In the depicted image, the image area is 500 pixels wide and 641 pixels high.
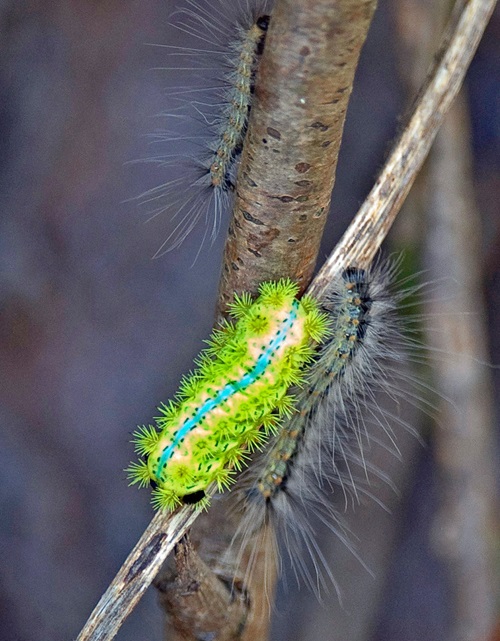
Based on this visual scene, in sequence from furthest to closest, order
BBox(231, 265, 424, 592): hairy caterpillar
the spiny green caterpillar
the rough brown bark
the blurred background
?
1. the blurred background
2. BBox(231, 265, 424, 592): hairy caterpillar
3. the spiny green caterpillar
4. the rough brown bark

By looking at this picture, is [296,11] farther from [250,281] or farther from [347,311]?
[347,311]

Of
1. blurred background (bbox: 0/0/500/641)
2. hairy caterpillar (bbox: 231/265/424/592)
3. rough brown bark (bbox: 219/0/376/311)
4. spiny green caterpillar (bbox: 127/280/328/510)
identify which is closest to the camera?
rough brown bark (bbox: 219/0/376/311)

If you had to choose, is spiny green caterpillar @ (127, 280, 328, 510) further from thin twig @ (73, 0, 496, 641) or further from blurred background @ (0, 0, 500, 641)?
blurred background @ (0, 0, 500, 641)

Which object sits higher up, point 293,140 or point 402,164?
point 402,164

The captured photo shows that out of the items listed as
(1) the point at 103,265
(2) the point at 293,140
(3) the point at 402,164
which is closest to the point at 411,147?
(3) the point at 402,164

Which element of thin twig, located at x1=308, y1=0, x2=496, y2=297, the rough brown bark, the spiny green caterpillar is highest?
thin twig, located at x1=308, y1=0, x2=496, y2=297

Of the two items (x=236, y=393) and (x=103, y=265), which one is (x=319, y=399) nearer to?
(x=236, y=393)

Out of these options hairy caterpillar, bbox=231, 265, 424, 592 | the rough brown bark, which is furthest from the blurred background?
the rough brown bark
